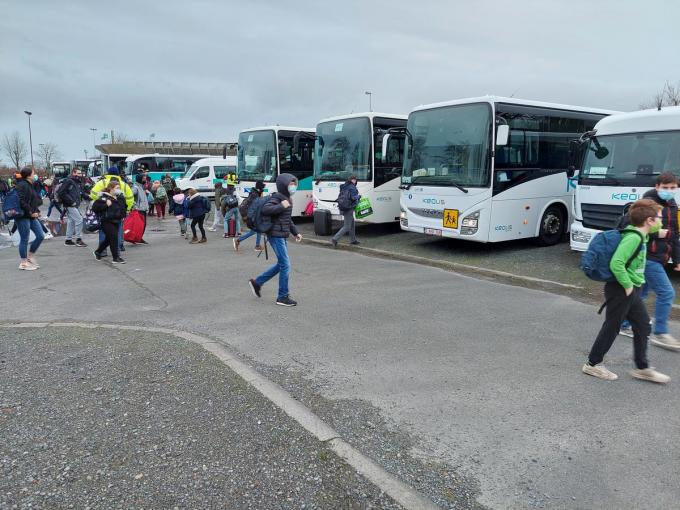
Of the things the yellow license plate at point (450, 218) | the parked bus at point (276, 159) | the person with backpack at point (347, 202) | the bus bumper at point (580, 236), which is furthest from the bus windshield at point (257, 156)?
the bus bumper at point (580, 236)

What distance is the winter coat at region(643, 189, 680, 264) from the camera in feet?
16.8

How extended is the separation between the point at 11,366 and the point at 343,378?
310cm

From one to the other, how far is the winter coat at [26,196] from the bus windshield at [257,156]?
25.0ft

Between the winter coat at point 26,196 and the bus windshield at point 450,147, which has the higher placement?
the bus windshield at point 450,147

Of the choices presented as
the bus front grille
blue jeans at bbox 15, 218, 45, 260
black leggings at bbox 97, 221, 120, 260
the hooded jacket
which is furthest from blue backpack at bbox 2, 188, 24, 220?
the bus front grille

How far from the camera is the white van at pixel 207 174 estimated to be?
27984 mm

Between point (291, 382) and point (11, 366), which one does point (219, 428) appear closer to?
point (291, 382)

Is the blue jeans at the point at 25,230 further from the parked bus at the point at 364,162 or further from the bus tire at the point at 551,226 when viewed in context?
the bus tire at the point at 551,226

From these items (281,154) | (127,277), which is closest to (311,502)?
(127,277)

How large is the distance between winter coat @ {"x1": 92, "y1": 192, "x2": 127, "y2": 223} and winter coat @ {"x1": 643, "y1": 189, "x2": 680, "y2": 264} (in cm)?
898

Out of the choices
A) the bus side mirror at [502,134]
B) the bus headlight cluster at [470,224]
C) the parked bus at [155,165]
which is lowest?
the bus headlight cluster at [470,224]

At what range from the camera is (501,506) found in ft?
9.36

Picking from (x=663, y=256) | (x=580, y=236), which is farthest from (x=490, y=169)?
(x=663, y=256)

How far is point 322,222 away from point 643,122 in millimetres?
8027
